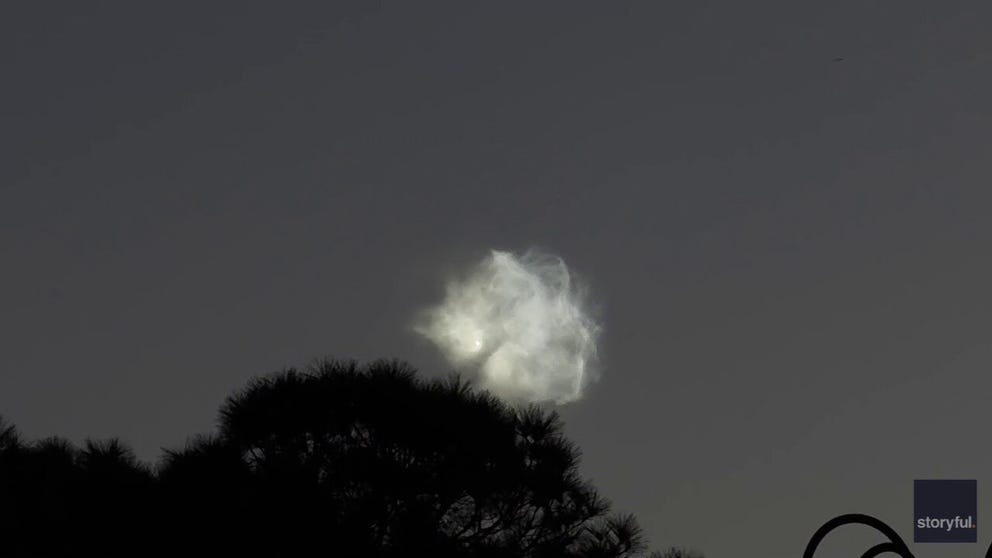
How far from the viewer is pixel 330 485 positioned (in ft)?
74.4

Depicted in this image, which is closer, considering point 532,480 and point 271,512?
point 271,512

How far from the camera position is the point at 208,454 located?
21297 millimetres

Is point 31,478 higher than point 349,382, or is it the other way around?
point 349,382

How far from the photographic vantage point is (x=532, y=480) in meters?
24.1

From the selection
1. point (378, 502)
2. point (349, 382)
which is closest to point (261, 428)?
point (349, 382)

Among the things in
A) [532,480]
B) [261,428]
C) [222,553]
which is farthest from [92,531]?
Answer: [532,480]

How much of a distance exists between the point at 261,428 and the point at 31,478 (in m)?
3.69

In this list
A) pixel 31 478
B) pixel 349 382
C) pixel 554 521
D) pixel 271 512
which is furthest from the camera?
pixel 349 382

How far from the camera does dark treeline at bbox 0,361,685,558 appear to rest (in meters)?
20.7

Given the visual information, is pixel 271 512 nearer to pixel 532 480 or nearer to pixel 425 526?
pixel 425 526

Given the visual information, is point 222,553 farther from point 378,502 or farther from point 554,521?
point 554,521

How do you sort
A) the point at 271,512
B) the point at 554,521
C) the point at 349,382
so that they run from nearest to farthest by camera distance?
1. the point at 271,512
2. the point at 554,521
3. the point at 349,382

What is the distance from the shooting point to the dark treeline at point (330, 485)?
67.8ft

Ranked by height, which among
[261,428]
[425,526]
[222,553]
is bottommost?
[222,553]
